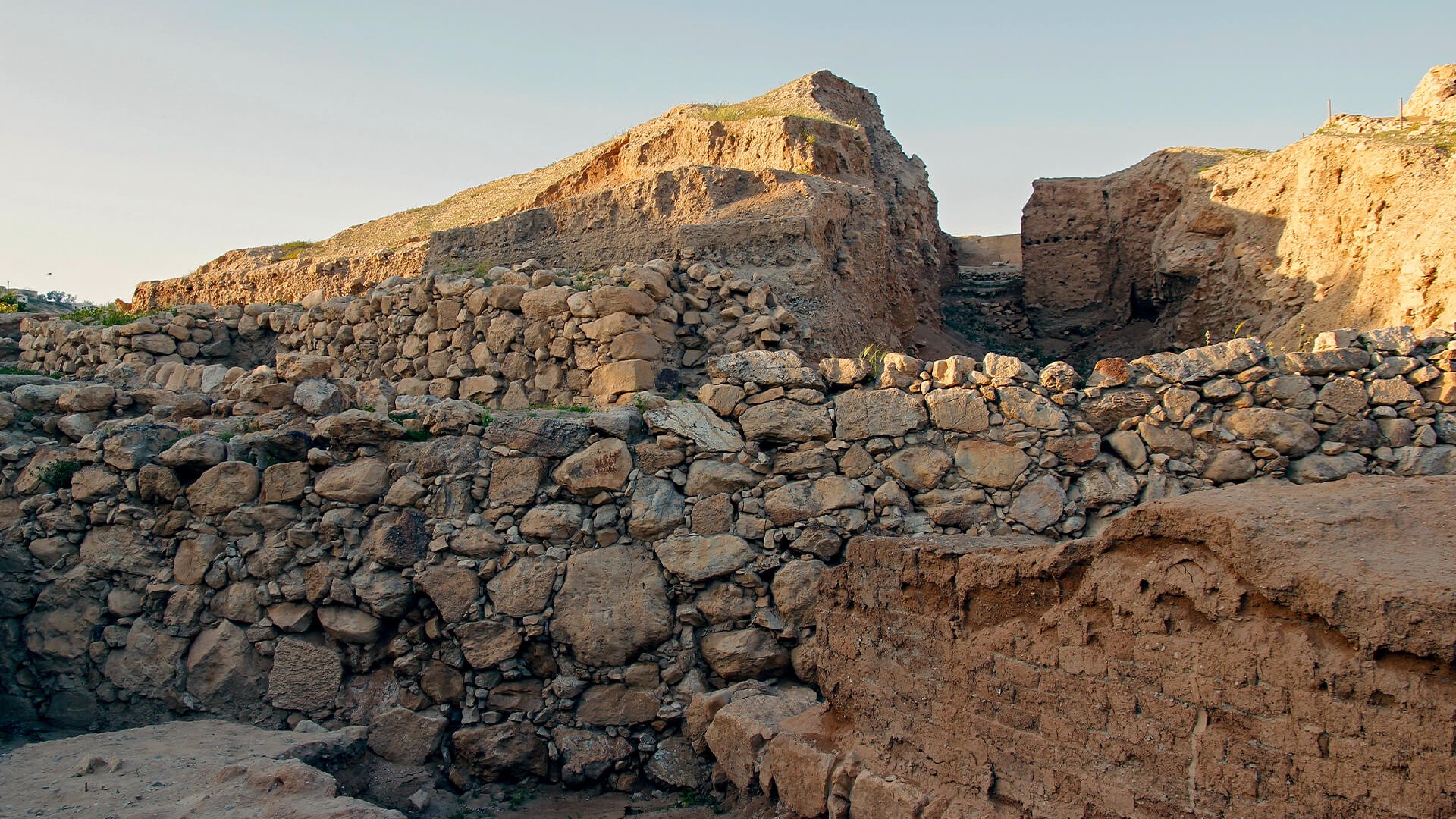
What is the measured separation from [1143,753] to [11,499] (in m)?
7.07

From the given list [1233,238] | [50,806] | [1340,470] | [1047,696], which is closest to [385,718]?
[50,806]

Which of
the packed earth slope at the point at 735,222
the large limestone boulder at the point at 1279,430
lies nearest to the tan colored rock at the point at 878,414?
the large limestone boulder at the point at 1279,430

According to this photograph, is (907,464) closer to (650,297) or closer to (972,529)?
(972,529)

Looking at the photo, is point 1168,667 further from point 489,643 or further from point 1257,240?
point 1257,240

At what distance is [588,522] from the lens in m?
5.97

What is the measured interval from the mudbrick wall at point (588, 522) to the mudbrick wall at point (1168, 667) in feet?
3.83

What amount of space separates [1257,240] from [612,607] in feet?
28.2

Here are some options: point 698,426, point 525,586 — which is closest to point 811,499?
point 698,426

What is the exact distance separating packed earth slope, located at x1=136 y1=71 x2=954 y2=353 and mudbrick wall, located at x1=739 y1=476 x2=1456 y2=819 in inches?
178

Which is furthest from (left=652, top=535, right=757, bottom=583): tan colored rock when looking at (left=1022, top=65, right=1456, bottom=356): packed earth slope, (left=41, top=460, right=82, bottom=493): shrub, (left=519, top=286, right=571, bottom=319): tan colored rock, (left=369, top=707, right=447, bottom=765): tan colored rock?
(left=41, top=460, right=82, bottom=493): shrub

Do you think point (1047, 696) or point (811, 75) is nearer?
point (1047, 696)

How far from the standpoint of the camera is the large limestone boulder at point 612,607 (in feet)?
18.6

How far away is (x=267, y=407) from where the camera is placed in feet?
23.9

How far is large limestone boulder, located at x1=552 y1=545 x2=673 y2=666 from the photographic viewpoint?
18.6 feet
